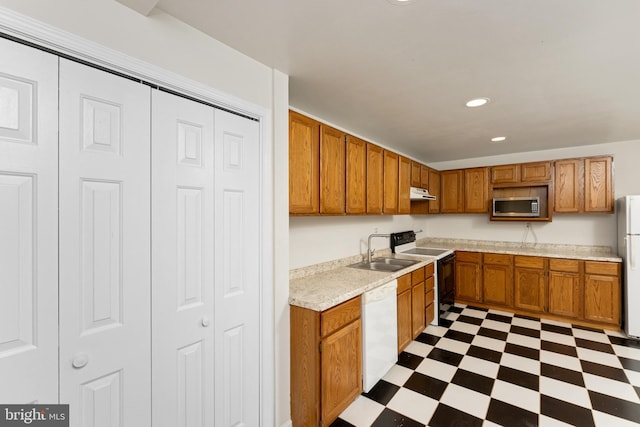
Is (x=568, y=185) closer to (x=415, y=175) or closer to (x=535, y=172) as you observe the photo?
(x=535, y=172)

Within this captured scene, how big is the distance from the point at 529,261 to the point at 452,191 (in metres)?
1.47

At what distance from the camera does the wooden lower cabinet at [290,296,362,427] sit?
1783mm

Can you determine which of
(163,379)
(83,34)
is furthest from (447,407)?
(83,34)

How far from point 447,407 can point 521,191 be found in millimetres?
3496

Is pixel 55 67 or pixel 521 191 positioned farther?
pixel 521 191

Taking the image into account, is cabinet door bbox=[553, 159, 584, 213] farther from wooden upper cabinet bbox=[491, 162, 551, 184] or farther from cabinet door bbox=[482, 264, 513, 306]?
cabinet door bbox=[482, 264, 513, 306]

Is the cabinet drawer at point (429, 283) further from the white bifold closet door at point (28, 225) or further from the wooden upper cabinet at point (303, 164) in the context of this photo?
the white bifold closet door at point (28, 225)

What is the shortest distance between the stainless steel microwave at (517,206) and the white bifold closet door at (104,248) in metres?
4.55

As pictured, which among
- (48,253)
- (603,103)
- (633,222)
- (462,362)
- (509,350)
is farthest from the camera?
(633,222)

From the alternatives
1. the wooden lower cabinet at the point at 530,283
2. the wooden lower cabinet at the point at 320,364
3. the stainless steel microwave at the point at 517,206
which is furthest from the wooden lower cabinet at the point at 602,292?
the wooden lower cabinet at the point at 320,364

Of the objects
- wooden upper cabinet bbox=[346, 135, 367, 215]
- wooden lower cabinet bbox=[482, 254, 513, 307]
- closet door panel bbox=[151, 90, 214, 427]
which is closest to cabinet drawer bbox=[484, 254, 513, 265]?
wooden lower cabinet bbox=[482, 254, 513, 307]

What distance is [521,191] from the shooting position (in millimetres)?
4246

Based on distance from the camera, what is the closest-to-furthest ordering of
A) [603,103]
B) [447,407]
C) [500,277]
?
[447,407], [603,103], [500,277]

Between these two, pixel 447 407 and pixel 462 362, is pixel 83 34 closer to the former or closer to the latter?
pixel 447 407
